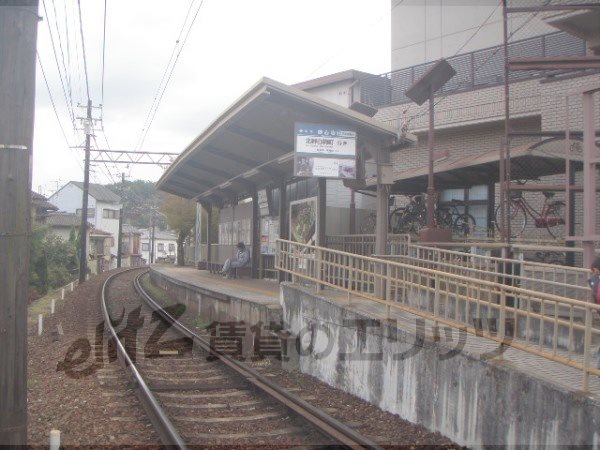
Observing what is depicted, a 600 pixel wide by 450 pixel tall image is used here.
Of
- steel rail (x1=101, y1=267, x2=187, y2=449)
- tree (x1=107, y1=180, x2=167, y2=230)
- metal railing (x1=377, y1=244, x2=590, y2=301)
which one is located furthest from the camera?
tree (x1=107, y1=180, x2=167, y2=230)

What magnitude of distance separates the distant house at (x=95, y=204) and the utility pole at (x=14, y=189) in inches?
2798

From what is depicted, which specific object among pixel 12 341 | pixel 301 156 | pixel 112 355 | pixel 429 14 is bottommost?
pixel 112 355

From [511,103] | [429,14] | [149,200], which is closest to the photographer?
[511,103]

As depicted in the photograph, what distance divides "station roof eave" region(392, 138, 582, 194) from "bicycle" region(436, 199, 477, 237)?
0.77 metres

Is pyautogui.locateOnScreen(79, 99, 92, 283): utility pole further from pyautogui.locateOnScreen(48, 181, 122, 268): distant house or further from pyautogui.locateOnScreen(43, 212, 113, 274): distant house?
pyautogui.locateOnScreen(48, 181, 122, 268): distant house

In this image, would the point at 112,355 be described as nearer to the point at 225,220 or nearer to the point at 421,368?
the point at 421,368

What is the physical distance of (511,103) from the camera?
56.7 feet

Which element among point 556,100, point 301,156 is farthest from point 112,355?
point 556,100

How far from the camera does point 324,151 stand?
A: 11.7m

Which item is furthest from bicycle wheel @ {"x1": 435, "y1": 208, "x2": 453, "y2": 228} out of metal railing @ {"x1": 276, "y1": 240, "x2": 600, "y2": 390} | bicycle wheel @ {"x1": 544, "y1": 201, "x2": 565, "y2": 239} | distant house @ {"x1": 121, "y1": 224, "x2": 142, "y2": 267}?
distant house @ {"x1": 121, "y1": 224, "x2": 142, "y2": 267}

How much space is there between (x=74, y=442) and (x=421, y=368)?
3809 mm

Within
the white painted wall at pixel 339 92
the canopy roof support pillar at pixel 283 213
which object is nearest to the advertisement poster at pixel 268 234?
the canopy roof support pillar at pixel 283 213

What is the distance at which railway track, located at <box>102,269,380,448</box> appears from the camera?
658 cm

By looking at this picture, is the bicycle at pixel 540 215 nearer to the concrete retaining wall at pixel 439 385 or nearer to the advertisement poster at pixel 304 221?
the advertisement poster at pixel 304 221
